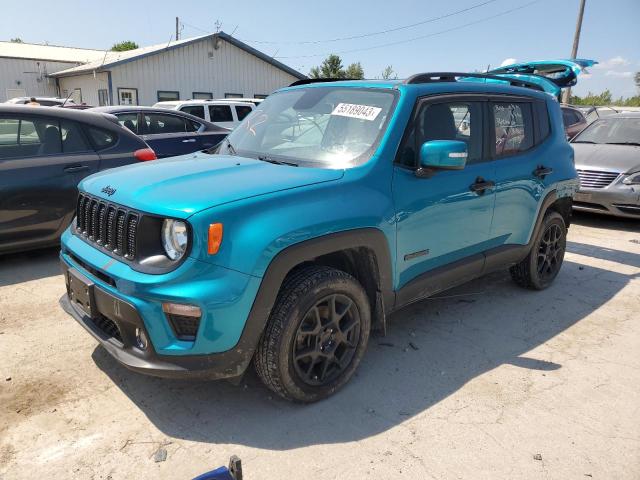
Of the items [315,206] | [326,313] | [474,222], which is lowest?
[326,313]

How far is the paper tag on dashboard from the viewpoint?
10.9 ft

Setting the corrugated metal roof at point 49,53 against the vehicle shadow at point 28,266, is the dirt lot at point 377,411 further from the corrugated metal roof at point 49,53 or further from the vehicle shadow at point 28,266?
the corrugated metal roof at point 49,53

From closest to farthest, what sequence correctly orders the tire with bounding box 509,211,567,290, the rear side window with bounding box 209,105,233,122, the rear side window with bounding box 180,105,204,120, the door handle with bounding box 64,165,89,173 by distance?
the tire with bounding box 509,211,567,290
the door handle with bounding box 64,165,89,173
the rear side window with bounding box 180,105,204,120
the rear side window with bounding box 209,105,233,122

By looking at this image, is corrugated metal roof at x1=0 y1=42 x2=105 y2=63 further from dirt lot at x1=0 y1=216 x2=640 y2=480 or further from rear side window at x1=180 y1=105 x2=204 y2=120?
dirt lot at x1=0 y1=216 x2=640 y2=480

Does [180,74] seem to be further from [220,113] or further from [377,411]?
[377,411]

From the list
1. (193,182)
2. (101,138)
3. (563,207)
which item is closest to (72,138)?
(101,138)

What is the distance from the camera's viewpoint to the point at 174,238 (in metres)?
2.52

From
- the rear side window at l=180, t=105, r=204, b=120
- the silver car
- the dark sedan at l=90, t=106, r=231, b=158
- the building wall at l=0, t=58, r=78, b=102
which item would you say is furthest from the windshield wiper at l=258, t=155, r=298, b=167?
the building wall at l=0, t=58, r=78, b=102

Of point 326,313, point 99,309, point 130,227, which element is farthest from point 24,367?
point 326,313

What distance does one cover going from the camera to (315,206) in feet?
8.94

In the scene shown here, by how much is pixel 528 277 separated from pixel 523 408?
6.73ft

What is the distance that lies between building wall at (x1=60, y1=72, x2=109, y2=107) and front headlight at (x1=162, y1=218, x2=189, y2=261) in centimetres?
2263

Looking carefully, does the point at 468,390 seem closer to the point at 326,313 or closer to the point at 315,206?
the point at 326,313

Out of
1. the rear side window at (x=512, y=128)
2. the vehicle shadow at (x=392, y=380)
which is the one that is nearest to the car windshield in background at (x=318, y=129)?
the rear side window at (x=512, y=128)
